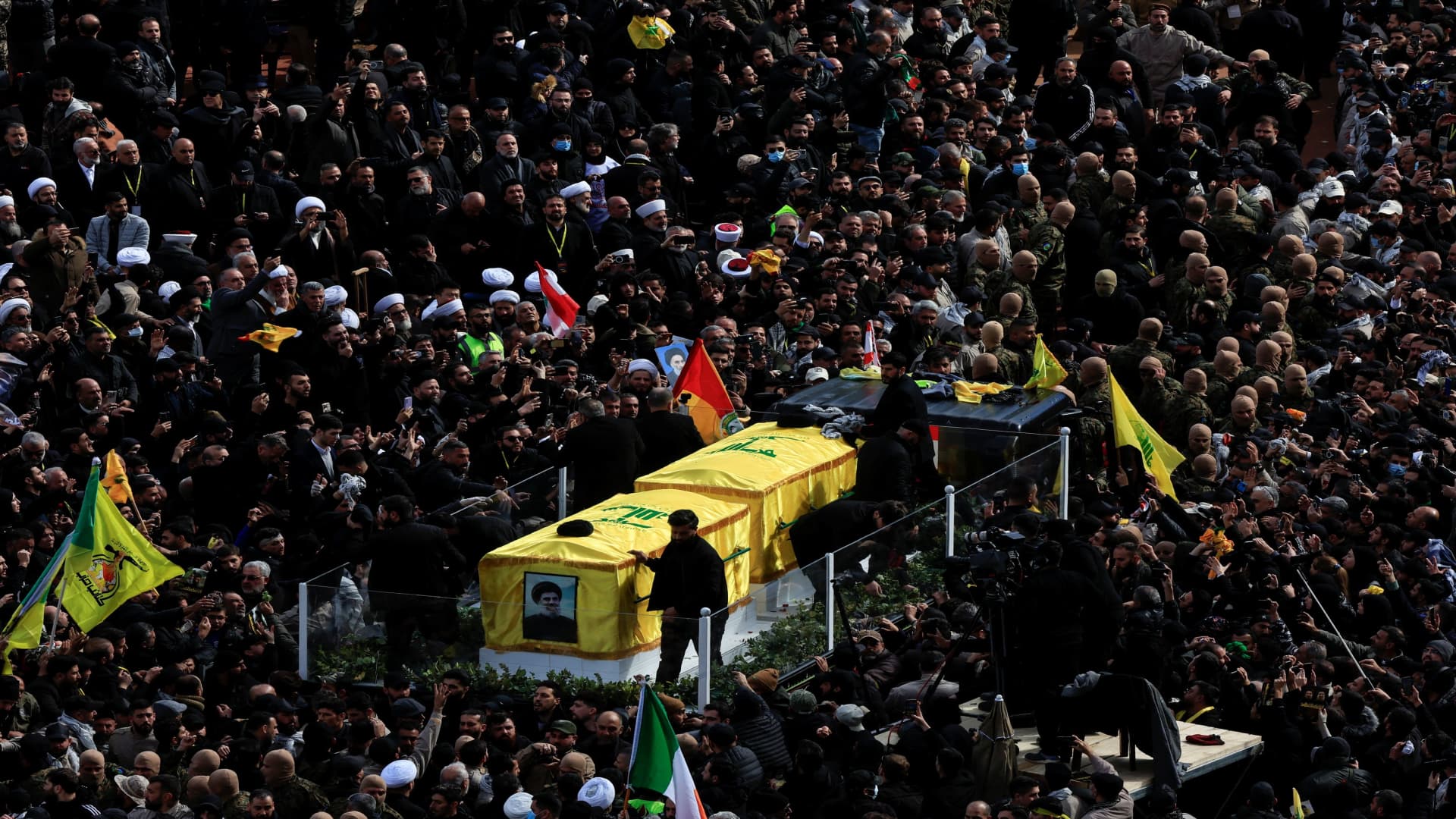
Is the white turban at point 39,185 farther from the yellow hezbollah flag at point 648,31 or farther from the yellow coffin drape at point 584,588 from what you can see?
the yellow hezbollah flag at point 648,31

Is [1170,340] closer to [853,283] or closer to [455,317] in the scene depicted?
[853,283]

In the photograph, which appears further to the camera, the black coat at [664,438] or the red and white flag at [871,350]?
the red and white flag at [871,350]

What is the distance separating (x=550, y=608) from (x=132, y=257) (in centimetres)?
565

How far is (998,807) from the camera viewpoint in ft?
60.3

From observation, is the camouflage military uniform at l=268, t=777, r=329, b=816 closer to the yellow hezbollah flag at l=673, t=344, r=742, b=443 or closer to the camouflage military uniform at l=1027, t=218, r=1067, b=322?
the yellow hezbollah flag at l=673, t=344, r=742, b=443

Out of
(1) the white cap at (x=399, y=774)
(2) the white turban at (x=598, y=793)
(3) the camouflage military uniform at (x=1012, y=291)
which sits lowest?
(1) the white cap at (x=399, y=774)

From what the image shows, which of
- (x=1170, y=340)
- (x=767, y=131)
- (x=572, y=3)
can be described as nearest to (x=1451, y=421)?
(x=1170, y=340)

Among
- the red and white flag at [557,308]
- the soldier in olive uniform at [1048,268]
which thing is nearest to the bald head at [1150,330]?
the soldier in olive uniform at [1048,268]

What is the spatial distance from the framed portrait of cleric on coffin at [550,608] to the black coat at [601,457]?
1.99m

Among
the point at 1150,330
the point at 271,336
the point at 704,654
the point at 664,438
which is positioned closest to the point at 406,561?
the point at 704,654

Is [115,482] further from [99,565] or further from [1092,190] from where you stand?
[1092,190]

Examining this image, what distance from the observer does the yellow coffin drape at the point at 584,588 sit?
20109mm

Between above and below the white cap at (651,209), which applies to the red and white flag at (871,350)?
below

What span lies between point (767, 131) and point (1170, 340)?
5.55 m
